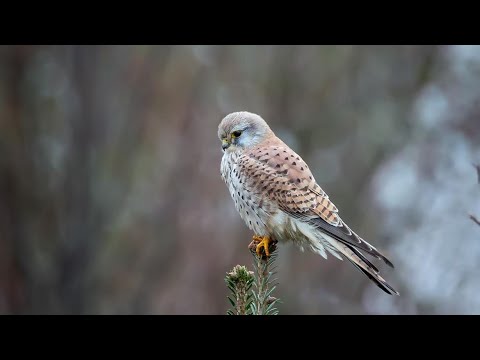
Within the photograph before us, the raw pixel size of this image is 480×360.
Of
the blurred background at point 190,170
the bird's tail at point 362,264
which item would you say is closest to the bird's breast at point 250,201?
the bird's tail at point 362,264

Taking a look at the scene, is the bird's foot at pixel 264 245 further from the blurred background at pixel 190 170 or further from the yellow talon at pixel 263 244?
the blurred background at pixel 190 170

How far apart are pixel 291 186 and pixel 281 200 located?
10cm

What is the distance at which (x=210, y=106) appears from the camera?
29.6ft

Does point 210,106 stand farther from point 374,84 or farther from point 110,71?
point 374,84

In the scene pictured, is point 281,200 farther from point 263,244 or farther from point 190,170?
point 190,170

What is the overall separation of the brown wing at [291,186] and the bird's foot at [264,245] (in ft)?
0.75

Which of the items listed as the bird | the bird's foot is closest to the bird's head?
the bird

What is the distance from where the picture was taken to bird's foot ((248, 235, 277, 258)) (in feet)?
10.3

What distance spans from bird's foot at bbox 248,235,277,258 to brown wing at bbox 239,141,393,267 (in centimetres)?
23

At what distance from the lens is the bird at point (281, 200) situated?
138 inches

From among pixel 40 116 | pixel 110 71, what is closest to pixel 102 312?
pixel 40 116

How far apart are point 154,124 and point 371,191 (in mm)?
3121

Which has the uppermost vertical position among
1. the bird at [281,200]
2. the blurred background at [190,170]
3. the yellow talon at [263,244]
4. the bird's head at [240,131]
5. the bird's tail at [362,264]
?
the blurred background at [190,170]

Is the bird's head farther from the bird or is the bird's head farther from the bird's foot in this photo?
the bird's foot
